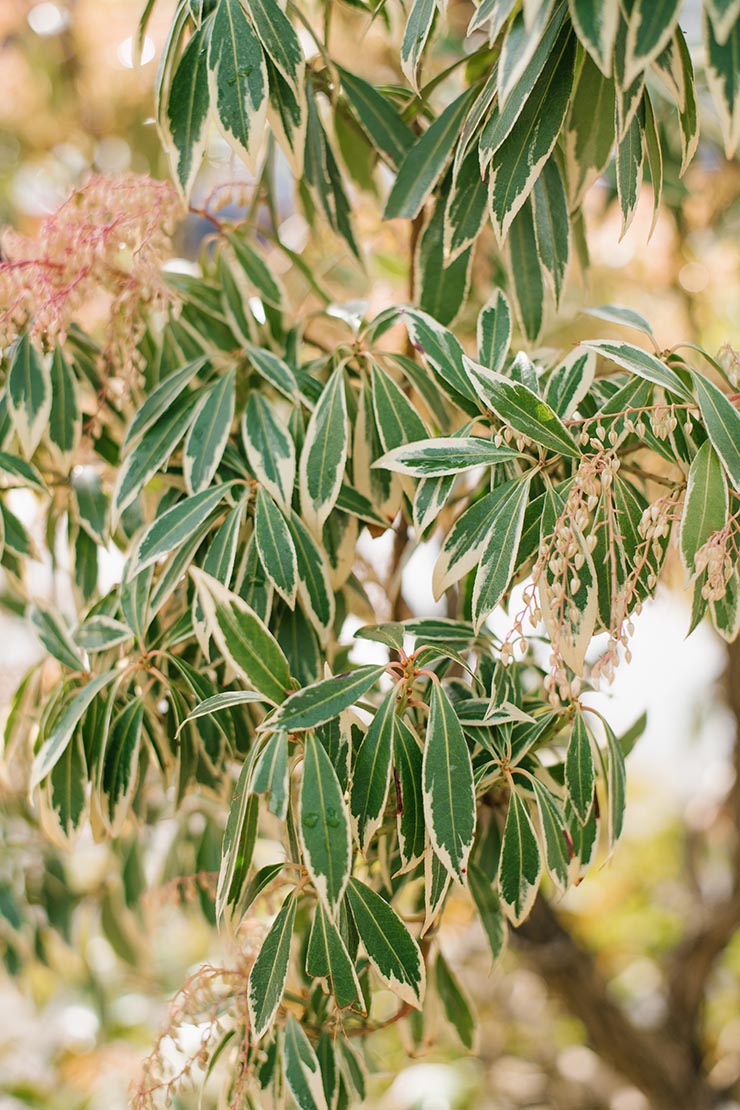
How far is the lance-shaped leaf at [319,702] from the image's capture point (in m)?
0.51

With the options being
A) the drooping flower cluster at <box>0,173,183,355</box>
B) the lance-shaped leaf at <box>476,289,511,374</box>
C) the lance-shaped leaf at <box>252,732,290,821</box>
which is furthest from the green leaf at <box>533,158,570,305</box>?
the lance-shaped leaf at <box>252,732,290,821</box>

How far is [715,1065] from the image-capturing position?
1449 mm

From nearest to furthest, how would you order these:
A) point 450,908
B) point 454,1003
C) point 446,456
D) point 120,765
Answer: point 446,456
point 120,765
point 454,1003
point 450,908

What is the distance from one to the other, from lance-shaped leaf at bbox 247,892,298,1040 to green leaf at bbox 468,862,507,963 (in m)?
0.20

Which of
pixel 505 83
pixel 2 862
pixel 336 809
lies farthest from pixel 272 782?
pixel 2 862

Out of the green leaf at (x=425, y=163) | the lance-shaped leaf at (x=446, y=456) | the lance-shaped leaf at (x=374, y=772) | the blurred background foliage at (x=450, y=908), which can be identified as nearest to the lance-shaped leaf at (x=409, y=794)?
the lance-shaped leaf at (x=374, y=772)

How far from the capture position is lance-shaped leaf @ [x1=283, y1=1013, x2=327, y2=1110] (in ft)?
2.00

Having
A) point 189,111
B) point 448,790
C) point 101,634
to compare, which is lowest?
point 448,790

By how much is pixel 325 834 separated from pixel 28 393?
399 millimetres

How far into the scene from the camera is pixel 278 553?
2.05 ft

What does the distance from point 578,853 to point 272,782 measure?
0.26 metres

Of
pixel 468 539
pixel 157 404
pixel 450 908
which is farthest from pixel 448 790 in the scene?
pixel 450 908

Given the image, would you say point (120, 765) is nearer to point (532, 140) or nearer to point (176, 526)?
point (176, 526)

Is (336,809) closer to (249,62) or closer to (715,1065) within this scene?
(249,62)
